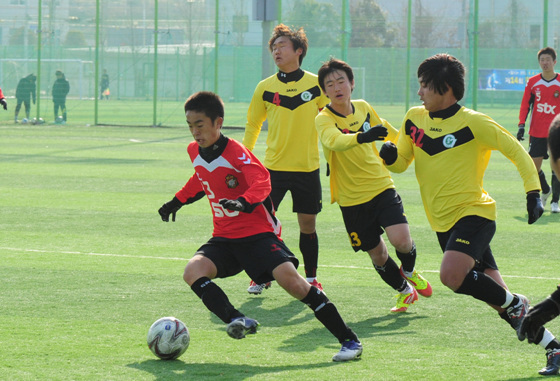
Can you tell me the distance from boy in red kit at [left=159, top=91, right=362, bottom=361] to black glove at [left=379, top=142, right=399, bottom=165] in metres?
0.76

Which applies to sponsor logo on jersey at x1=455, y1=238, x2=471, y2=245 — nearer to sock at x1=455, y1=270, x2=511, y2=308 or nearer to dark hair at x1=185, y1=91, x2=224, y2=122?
sock at x1=455, y1=270, x2=511, y2=308

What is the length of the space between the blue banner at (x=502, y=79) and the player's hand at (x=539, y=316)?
84.1 ft

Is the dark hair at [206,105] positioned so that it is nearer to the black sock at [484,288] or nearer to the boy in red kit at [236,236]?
the boy in red kit at [236,236]

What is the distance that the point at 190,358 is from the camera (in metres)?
5.34

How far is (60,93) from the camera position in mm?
32500

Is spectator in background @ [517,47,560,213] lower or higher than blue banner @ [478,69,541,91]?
lower

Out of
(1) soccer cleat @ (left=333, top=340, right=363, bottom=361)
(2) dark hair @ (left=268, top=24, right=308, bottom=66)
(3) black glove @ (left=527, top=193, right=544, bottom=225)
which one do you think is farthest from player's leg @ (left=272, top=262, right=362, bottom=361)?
(2) dark hair @ (left=268, top=24, right=308, bottom=66)

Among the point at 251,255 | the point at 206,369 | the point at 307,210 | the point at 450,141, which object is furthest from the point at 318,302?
the point at 307,210

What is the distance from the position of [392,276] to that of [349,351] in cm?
166

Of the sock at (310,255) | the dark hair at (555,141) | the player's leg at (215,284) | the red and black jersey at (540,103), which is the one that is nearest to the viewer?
the dark hair at (555,141)

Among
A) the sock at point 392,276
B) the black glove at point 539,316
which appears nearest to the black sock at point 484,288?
the black glove at point 539,316

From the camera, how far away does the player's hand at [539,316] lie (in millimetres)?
4734

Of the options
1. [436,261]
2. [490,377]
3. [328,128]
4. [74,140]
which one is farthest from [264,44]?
[490,377]

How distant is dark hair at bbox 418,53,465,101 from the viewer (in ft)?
18.4
